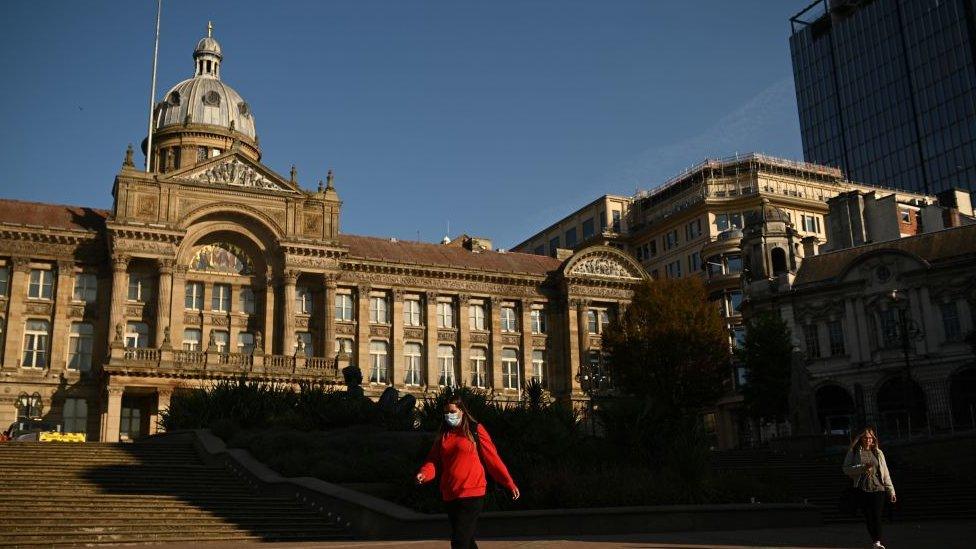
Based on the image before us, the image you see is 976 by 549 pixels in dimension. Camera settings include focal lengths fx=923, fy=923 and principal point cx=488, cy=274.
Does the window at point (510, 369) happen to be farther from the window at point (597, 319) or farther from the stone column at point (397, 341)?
the stone column at point (397, 341)

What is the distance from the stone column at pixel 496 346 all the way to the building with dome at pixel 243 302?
15 cm

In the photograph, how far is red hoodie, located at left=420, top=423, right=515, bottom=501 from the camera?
10453 millimetres

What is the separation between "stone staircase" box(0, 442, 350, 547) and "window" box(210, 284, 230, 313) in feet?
97.8

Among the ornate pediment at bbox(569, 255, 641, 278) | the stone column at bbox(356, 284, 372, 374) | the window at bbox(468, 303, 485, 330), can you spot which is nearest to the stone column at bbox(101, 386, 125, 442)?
the stone column at bbox(356, 284, 372, 374)

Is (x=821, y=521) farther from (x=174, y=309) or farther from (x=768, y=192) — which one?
(x=768, y=192)

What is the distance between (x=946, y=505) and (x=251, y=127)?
2376 inches

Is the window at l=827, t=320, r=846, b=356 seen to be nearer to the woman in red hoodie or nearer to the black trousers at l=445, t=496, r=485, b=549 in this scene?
the woman in red hoodie

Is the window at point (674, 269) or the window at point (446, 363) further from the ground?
the window at point (674, 269)

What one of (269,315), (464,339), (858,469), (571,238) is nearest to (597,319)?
(464,339)

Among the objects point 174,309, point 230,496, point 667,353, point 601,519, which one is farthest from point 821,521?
point 174,309

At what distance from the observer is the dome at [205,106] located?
231 ft

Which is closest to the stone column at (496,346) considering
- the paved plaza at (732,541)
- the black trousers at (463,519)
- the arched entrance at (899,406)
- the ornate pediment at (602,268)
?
the ornate pediment at (602,268)

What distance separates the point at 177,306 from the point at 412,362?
51.7 feet

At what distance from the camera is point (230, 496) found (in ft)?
70.6
